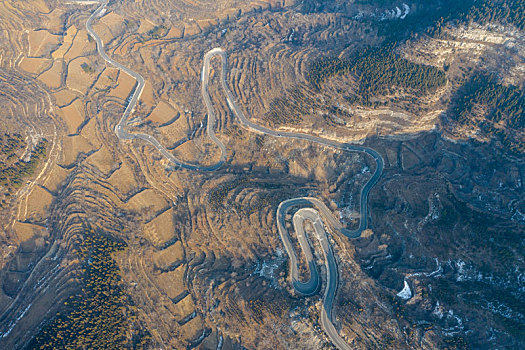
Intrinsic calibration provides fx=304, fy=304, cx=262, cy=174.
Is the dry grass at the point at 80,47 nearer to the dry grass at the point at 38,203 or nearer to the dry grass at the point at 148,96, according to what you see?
the dry grass at the point at 148,96

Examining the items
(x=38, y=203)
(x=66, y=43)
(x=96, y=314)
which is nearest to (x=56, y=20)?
(x=66, y=43)

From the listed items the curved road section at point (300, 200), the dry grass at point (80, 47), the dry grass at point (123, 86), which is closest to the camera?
the curved road section at point (300, 200)

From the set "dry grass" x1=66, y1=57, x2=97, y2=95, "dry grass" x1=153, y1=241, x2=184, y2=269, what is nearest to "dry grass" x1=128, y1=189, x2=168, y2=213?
"dry grass" x1=153, y1=241, x2=184, y2=269

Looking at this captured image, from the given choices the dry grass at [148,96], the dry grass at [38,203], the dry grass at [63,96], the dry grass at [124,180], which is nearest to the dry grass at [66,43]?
the dry grass at [63,96]

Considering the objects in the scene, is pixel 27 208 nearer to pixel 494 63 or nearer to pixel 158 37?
pixel 158 37

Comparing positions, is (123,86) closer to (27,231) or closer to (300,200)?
(27,231)

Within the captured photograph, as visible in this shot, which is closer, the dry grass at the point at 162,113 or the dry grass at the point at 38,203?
the dry grass at the point at 38,203

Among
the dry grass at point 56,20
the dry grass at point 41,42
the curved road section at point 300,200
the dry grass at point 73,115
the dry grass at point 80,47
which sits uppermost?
the dry grass at point 56,20
